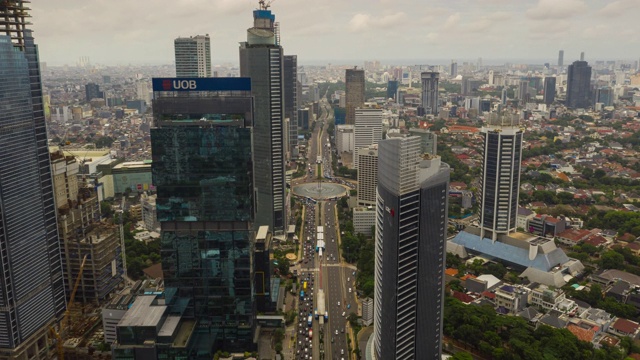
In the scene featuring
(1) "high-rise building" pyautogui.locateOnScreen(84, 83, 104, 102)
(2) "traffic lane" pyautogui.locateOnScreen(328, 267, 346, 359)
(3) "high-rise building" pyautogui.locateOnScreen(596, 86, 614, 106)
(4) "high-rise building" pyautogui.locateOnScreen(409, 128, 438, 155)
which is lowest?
(2) "traffic lane" pyautogui.locateOnScreen(328, 267, 346, 359)

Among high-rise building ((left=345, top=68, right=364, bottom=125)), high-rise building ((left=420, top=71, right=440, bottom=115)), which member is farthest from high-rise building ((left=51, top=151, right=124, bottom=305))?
high-rise building ((left=420, top=71, right=440, bottom=115))

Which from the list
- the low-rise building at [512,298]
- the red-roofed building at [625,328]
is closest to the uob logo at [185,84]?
the low-rise building at [512,298]

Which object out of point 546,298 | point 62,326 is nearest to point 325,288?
point 546,298

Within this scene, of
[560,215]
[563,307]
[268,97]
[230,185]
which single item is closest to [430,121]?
[560,215]

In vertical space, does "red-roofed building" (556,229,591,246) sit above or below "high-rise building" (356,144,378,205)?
below

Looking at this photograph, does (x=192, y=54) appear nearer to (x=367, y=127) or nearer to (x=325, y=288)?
(x=367, y=127)

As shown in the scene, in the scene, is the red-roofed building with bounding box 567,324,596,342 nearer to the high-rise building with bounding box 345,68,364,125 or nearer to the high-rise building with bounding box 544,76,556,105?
the high-rise building with bounding box 345,68,364,125

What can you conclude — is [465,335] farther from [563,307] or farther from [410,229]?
[410,229]
